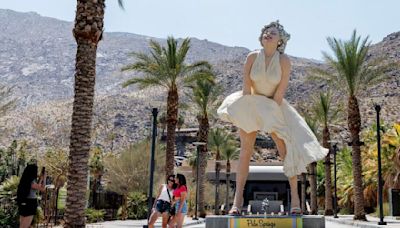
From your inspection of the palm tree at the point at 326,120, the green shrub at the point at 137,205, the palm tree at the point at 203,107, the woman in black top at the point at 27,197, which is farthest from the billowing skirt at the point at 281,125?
the palm tree at the point at 326,120

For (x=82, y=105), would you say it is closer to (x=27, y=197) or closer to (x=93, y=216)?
(x=27, y=197)

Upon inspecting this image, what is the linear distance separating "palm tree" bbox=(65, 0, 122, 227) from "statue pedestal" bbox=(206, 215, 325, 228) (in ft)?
18.5

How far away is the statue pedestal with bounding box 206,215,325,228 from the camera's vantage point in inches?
337

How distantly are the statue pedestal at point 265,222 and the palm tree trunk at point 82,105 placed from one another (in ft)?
18.5

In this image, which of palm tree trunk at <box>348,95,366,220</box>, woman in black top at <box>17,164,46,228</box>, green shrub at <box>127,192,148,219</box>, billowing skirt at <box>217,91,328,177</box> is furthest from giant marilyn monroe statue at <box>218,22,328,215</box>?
green shrub at <box>127,192,148,219</box>

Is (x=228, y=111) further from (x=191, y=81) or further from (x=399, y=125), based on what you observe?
(x=399, y=125)

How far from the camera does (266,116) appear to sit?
952 centimetres

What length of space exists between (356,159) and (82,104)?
18105 mm

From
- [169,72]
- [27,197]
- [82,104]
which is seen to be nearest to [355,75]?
[169,72]

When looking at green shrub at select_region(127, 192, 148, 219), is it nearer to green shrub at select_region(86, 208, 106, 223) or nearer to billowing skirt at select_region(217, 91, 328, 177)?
green shrub at select_region(86, 208, 106, 223)

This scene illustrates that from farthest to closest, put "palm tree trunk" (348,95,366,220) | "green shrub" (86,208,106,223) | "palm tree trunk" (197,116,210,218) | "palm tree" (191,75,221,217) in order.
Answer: "palm tree" (191,75,221,217)
"palm tree trunk" (197,116,210,218)
"palm tree trunk" (348,95,366,220)
"green shrub" (86,208,106,223)

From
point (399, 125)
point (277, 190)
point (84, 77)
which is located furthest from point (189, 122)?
point (84, 77)

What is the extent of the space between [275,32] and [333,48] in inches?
822

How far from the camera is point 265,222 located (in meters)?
8.56
